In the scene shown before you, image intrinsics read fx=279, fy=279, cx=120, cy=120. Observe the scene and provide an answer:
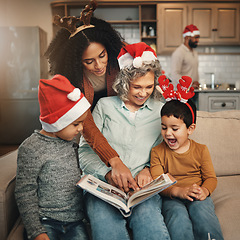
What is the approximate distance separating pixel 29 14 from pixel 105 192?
5.03 m

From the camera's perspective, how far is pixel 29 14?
17.3 ft

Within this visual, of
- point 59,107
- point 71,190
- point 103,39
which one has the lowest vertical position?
point 71,190

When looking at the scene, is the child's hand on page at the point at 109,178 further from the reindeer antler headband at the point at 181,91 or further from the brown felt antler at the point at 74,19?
the brown felt antler at the point at 74,19

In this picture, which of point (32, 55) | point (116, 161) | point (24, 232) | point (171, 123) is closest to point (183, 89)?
point (171, 123)

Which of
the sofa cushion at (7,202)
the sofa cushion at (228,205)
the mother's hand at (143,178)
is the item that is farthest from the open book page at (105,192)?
the sofa cushion at (228,205)

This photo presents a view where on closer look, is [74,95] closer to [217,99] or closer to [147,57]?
[147,57]

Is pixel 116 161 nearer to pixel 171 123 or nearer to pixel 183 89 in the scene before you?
pixel 171 123

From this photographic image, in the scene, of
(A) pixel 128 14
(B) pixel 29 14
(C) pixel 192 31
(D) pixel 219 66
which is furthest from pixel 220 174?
(B) pixel 29 14

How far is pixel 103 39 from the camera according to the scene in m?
1.54

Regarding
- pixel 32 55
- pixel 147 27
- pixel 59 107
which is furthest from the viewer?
pixel 147 27

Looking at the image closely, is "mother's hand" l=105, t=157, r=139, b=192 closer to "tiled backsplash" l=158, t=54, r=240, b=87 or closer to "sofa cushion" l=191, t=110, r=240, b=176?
"sofa cushion" l=191, t=110, r=240, b=176

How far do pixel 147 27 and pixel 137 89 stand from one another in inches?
158

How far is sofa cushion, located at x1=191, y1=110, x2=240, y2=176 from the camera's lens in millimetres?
1679

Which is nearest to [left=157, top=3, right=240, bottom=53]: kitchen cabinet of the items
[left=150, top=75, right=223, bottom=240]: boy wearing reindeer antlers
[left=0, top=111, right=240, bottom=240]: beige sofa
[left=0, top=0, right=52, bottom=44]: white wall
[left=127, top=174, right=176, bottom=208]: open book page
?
[left=0, top=0, right=52, bottom=44]: white wall
